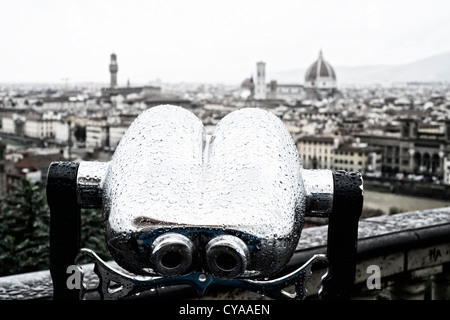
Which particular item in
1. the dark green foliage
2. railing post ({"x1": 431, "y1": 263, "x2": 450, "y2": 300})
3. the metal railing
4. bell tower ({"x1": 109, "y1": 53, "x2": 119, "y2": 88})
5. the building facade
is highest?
bell tower ({"x1": 109, "y1": 53, "x2": 119, "y2": 88})

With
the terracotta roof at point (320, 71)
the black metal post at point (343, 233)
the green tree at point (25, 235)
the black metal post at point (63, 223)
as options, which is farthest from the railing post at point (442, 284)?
the terracotta roof at point (320, 71)

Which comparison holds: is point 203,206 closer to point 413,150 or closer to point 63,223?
point 63,223

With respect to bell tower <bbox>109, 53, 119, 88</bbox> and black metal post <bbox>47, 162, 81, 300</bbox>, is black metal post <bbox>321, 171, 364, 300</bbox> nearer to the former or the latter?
black metal post <bbox>47, 162, 81, 300</bbox>

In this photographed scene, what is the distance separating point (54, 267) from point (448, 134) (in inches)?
827

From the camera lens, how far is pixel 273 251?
50 centimetres

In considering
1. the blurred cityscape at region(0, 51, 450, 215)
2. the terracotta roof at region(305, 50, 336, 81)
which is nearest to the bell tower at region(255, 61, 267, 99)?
the terracotta roof at region(305, 50, 336, 81)

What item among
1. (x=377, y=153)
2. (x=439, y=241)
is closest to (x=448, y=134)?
(x=377, y=153)

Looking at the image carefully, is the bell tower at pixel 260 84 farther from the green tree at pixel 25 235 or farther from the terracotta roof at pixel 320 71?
the green tree at pixel 25 235

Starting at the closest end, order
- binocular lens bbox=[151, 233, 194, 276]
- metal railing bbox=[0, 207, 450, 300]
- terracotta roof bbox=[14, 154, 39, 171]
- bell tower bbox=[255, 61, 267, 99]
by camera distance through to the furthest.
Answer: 1. binocular lens bbox=[151, 233, 194, 276]
2. metal railing bbox=[0, 207, 450, 300]
3. terracotta roof bbox=[14, 154, 39, 171]
4. bell tower bbox=[255, 61, 267, 99]

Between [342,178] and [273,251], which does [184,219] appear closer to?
[273,251]

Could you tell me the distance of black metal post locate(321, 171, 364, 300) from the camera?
1.93 ft

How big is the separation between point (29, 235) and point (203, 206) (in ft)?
10.8

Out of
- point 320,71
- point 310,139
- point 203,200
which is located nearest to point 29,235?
point 203,200

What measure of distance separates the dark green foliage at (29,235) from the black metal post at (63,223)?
7.85 ft
